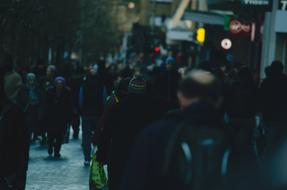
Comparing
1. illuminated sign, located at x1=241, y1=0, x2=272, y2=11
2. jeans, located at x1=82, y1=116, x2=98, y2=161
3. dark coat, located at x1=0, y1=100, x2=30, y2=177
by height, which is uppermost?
illuminated sign, located at x1=241, y1=0, x2=272, y2=11

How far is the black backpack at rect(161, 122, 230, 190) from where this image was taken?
454 centimetres

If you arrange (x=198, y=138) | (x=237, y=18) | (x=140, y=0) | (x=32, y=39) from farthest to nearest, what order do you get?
(x=140, y=0), (x=32, y=39), (x=237, y=18), (x=198, y=138)

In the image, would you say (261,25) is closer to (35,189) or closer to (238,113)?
(35,189)

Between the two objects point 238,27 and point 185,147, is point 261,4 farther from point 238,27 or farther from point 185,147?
point 185,147

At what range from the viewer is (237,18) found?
2820 cm

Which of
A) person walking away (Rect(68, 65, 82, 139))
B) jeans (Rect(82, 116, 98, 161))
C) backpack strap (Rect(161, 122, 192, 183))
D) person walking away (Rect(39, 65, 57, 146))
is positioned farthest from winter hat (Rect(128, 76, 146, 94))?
person walking away (Rect(68, 65, 82, 139))

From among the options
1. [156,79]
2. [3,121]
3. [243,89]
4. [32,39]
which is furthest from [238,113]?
[32,39]

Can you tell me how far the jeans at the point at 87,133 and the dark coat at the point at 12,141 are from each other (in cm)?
806

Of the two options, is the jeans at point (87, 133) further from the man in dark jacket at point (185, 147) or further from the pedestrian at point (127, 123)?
the man in dark jacket at point (185, 147)

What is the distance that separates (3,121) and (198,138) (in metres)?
4.83

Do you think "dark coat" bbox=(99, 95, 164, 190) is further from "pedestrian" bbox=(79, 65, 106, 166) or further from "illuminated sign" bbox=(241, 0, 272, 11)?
"illuminated sign" bbox=(241, 0, 272, 11)

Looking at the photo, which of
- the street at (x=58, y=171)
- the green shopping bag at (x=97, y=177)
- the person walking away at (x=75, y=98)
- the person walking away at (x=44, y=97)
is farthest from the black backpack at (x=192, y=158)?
the person walking away at (x=75, y=98)

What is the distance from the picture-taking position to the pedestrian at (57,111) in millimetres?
19172

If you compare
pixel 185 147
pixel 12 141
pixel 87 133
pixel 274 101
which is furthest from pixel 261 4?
pixel 185 147
